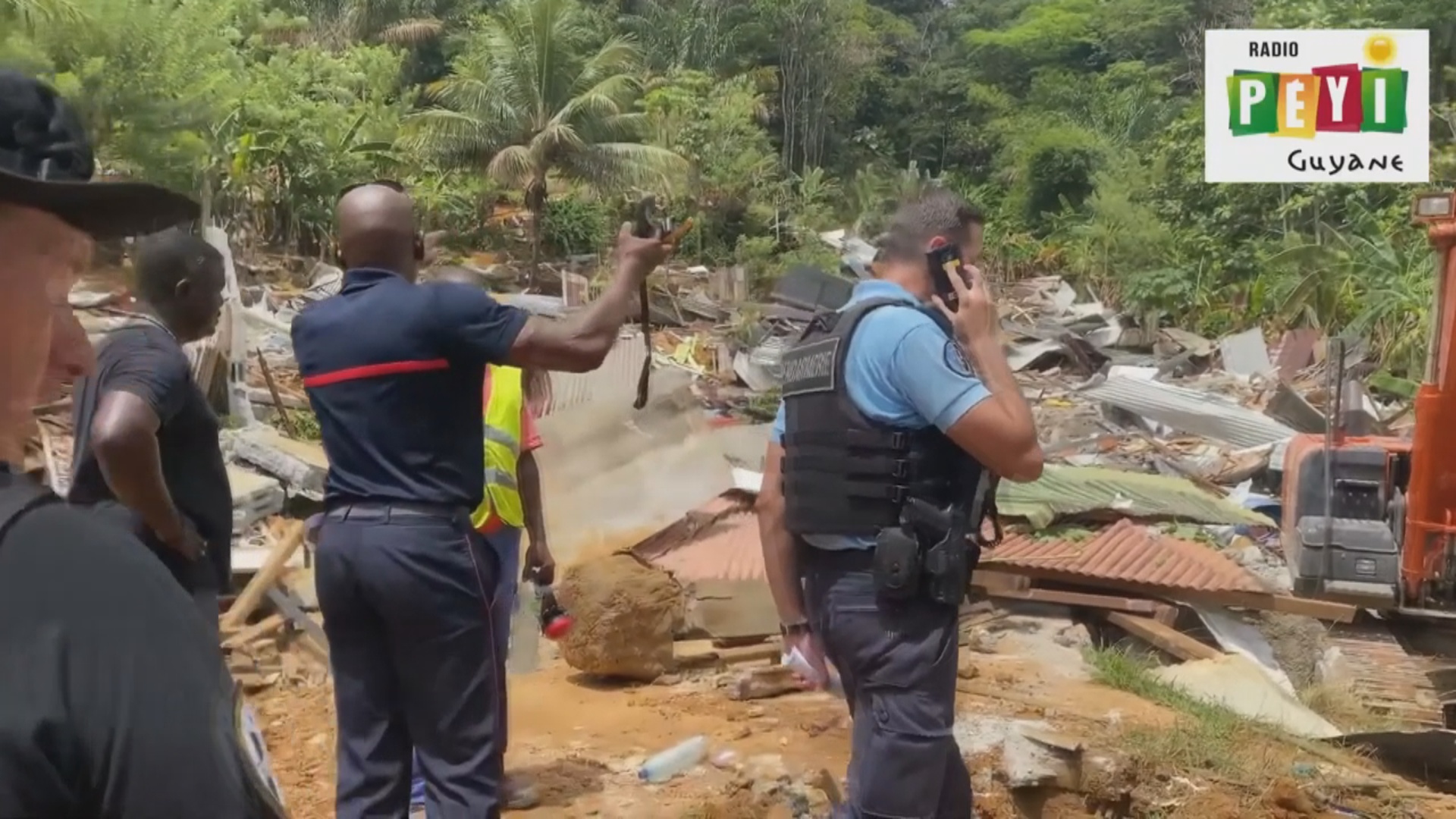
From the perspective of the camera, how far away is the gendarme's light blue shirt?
10.0 feet

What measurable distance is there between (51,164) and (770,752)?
4555 millimetres

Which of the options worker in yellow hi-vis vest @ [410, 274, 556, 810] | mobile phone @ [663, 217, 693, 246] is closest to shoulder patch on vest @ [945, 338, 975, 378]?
mobile phone @ [663, 217, 693, 246]

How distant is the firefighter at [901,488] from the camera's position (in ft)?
10.3

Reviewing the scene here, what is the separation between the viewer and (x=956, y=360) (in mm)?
3096

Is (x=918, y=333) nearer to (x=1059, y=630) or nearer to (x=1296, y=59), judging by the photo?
(x=1059, y=630)

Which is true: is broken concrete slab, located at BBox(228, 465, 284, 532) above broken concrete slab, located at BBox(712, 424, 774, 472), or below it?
above

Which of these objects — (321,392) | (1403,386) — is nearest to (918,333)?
(321,392)

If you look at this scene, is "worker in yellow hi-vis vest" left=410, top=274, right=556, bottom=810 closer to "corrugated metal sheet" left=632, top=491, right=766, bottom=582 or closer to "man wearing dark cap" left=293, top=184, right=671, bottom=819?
"man wearing dark cap" left=293, top=184, right=671, bottom=819

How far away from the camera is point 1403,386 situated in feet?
50.5

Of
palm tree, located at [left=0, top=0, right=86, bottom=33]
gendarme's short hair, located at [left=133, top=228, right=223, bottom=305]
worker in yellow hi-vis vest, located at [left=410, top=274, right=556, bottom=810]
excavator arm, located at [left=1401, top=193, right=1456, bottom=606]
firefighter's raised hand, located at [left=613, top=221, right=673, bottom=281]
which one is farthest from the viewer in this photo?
palm tree, located at [left=0, top=0, right=86, bottom=33]

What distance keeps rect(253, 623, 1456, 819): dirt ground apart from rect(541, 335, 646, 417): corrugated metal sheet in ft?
17.4

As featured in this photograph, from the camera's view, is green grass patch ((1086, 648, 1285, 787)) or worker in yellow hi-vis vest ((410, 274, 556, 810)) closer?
worker in yellow hi-vis vest ((410, 274, 556, 810))

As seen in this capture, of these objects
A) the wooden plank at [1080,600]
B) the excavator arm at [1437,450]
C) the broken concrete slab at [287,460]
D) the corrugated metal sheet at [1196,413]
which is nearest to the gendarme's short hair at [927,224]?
the excavator arm at [1437,450]

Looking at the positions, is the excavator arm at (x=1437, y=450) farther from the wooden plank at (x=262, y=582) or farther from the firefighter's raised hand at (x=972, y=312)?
the wooden plank at (x=262, y=582)
